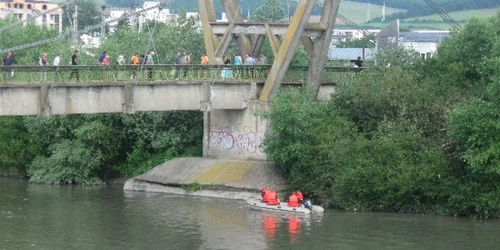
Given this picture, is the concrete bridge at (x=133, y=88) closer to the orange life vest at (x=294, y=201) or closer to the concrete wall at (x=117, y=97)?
the concrete wall at (x=117, y=97)

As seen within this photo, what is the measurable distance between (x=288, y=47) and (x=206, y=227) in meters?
15.3

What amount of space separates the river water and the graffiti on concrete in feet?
16.3

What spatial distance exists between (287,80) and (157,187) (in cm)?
928

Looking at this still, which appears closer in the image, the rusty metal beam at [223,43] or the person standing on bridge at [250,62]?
the rusty metal beam at [223,43]

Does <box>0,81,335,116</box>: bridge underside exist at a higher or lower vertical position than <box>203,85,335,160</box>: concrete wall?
higher

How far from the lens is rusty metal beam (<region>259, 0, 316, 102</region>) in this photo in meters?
65.5

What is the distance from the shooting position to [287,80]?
6938 cm

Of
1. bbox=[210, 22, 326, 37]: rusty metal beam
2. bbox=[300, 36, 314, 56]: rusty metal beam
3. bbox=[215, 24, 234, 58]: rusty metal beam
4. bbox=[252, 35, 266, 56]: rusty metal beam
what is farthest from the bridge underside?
bbox=[252, 35, 266, 56]: rusty metal beam

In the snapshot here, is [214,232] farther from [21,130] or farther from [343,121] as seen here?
[21,130]

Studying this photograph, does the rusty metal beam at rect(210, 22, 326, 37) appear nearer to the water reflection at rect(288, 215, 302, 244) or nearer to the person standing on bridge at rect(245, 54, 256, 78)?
the person standing on bridge at rect(245, 54, 256, 78)

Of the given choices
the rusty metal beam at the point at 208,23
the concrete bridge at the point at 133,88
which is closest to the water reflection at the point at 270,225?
the concrete bridge at the point at 133,88

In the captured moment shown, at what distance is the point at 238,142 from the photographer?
2685 inches

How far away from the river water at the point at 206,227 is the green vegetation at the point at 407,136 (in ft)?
3.72

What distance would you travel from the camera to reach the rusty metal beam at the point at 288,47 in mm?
65500
